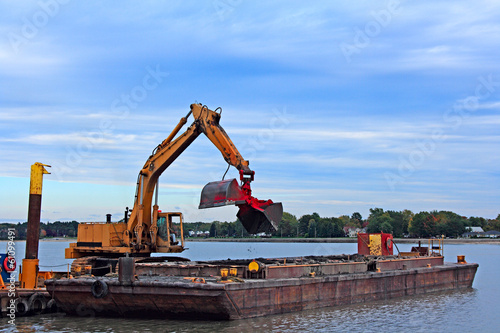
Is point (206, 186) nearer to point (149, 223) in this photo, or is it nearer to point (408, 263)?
point (149, 223)

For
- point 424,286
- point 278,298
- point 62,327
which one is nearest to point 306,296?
point 278,298

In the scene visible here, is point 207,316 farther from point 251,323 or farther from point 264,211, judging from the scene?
point 264,211

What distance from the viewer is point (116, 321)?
19797 mm

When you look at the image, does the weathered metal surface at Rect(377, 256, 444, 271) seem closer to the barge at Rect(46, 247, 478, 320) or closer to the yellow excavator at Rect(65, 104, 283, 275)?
the barge at Rect(46, 247, 478, 320)

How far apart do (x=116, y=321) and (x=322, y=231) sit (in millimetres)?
159885

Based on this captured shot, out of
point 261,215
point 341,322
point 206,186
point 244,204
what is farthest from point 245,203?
point 341,322

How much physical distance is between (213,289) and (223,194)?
4713mm

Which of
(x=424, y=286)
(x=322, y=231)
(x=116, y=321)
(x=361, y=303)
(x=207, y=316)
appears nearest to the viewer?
(x=207, y=316)

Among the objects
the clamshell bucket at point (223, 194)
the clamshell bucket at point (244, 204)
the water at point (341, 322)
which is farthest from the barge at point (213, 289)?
the clamshell bucket at point (223, 194)

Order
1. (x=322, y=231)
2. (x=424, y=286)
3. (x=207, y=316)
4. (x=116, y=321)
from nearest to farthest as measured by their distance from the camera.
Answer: (x=207, y=316), (x=116, y=321), (x=424, y=286), (x=322, y=231)

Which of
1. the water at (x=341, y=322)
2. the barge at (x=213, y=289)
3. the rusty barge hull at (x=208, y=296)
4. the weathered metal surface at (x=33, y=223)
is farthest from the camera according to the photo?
the weathered metal surface at (x=33, y=223)

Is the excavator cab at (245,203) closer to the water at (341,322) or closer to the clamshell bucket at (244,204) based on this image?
the clamshell bucket at (244,204)

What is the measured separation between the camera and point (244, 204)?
71.4 feet

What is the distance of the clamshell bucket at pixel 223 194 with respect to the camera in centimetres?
2173
